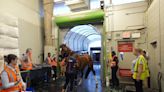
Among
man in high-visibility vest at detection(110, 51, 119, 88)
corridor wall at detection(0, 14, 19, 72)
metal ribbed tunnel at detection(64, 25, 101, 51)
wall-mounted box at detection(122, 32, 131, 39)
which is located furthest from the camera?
metal ribbed tunnel at detection(64, 25, 101, 51)

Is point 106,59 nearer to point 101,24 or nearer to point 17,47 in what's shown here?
point 101,24

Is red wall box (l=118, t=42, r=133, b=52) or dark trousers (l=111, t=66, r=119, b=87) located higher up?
red wall box (l=118, t=42, r=133, b=52)

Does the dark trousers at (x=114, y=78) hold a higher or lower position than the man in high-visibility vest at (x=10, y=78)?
lower

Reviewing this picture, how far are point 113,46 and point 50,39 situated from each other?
3.30 m

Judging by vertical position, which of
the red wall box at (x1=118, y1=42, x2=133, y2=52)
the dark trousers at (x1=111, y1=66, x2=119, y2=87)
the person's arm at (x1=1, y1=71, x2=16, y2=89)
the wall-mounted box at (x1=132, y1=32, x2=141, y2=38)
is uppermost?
the wall-mounted box at (x1=132, y1=32, x2=141, y2=38)

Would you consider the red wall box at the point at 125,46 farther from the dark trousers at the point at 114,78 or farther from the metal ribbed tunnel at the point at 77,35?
the metal ribbed tunnel at the point at 77,35

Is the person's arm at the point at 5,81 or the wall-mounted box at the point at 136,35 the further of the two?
the wall-mounted box at the point at 136,35

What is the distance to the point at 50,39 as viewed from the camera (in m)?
8.34

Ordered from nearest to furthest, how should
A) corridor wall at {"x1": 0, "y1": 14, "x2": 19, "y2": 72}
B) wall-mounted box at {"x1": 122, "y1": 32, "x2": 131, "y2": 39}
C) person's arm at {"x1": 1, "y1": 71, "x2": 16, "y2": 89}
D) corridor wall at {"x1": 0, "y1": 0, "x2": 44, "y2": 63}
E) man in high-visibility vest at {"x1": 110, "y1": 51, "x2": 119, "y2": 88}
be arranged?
person's arm at {"x1": 1, "y1": 71, "x2": 16, "y2": 89} → corridor wall at {"x1": 0, "y1": 14, "x2": 19, "y2": 72} → man in high-visibility vest at {"x1": 110, "y1": 51, "x2": 119, "y2": 88} → corridor wall at {"x1": 0, "y1": 0, "x2": 44, "y2": 63} → wall-mounted box at {"x1": 122, "y1": 32, "x2": 131, "y2": 39}

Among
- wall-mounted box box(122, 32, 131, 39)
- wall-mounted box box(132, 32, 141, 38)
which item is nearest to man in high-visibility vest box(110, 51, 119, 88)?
wall-mounted box box(122, 32, 131, 39)

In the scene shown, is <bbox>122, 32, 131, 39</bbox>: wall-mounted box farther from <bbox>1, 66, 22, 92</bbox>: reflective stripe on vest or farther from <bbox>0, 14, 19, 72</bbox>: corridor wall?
<bbox>1, 66, 22, 92</bbox>: reflective stripe on vest

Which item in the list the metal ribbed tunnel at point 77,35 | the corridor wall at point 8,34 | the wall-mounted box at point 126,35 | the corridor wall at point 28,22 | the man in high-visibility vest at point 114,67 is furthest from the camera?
the metal ribbed tunnel at point 77,35

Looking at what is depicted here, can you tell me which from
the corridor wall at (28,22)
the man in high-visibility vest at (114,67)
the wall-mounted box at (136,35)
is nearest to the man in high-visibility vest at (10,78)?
the corridor wall at (28,22)

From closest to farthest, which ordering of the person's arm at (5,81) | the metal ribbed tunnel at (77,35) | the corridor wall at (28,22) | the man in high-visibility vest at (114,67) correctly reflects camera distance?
the person's arm at (5,81) < the man in high-visibility vest at (114,67) < the corridor wall at (28,22) < the metal ribbed tunnel at (77,35)
